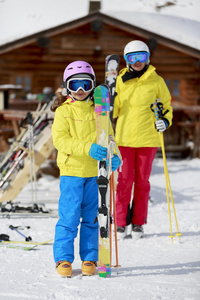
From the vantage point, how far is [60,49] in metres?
19.3

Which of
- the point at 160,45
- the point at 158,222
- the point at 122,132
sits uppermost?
the point at 160,45

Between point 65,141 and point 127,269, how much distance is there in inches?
50.1

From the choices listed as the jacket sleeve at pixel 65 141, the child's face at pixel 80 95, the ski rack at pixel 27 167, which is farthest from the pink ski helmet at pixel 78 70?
the ski rack at pixel 27 167

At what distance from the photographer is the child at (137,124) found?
17.5ft

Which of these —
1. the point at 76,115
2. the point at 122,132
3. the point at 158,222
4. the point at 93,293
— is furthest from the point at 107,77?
the point at 93,293

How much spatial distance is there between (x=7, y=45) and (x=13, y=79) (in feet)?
7.56

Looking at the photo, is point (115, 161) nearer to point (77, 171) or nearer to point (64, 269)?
point (77, 171)

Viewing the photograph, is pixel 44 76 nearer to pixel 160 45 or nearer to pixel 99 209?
pixel 160 45

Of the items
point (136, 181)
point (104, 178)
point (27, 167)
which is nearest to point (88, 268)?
point (104, 178)

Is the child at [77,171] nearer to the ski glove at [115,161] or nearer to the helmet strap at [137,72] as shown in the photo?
the ski glove at [115,161]

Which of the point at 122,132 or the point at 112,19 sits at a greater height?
the point at 112,19

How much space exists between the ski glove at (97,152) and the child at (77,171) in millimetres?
30

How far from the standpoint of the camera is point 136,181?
5488mm

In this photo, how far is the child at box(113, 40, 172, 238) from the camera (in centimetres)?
534
